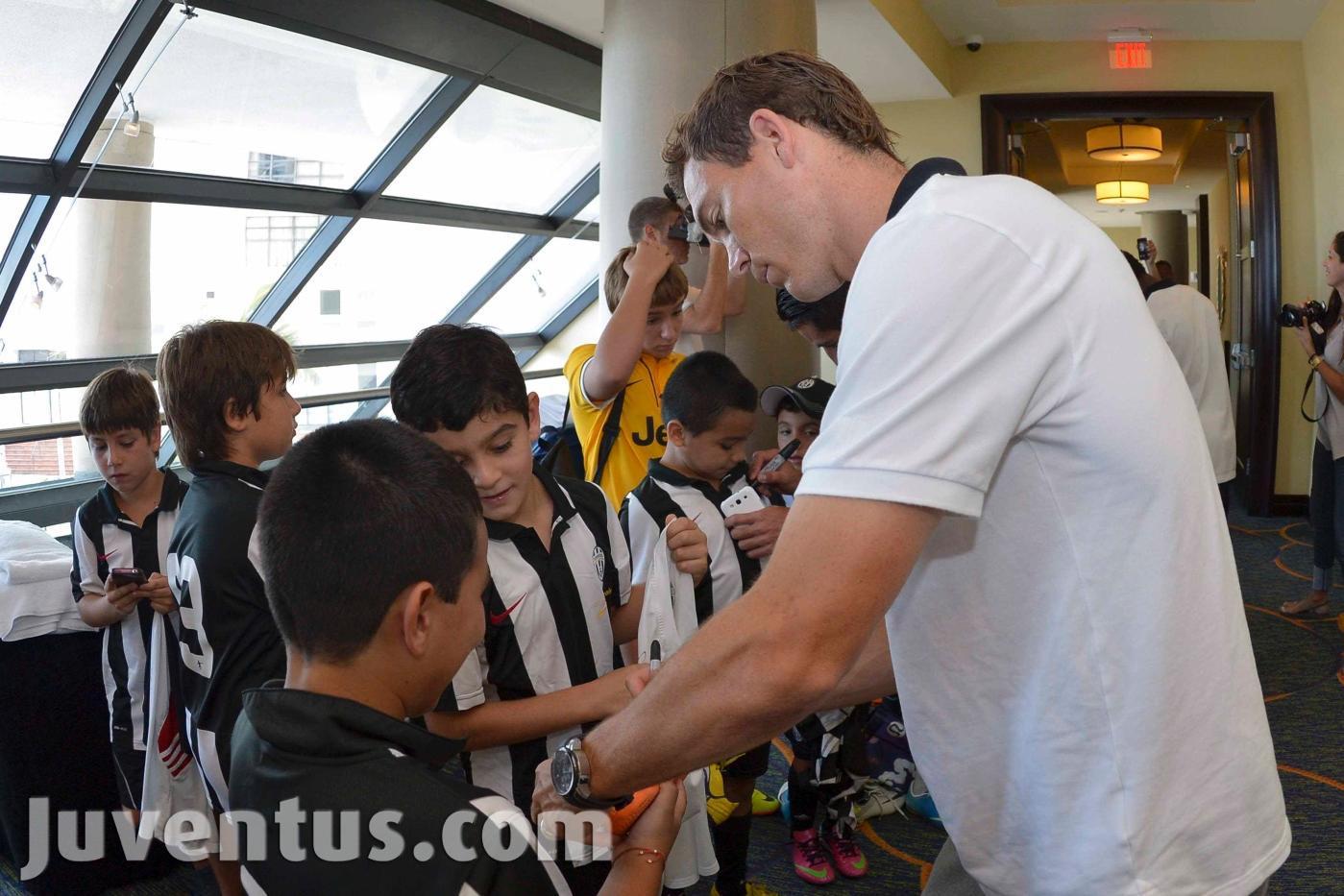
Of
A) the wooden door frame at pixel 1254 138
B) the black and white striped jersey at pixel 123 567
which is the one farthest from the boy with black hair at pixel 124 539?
the wooden door frame at pixel 1254 138

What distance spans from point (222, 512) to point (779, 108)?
1431 mm

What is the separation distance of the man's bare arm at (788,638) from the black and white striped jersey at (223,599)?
52.8 inches

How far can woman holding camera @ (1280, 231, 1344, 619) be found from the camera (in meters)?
4.34

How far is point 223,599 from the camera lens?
2.09 m

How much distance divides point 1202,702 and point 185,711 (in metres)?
2.24

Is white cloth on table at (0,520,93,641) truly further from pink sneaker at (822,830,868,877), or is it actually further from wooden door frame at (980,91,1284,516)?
wooden door frame at (980,91,1284,516)

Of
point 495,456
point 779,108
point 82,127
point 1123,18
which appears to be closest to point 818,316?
point 495,456

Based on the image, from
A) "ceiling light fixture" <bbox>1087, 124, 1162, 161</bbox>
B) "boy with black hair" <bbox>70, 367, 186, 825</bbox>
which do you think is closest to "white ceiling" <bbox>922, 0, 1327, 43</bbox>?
"ceiling light fixture" <bbox>1087, 124, 1162, 161</bbox>

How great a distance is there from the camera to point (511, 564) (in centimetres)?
175

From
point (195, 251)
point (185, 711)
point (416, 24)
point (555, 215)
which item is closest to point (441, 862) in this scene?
point (185, 711)

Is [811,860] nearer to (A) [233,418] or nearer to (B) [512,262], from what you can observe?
(A) [233,418]

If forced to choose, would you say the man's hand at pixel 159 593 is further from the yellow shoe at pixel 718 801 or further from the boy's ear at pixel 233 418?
the yellow shoe at pixel 718 801

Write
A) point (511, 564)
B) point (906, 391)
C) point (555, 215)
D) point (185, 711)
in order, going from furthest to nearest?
point (555, 215), point (185, 711), point (511, 564), point (906, 391)

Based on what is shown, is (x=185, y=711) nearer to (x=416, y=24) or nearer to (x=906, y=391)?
(x=906, y=391)
